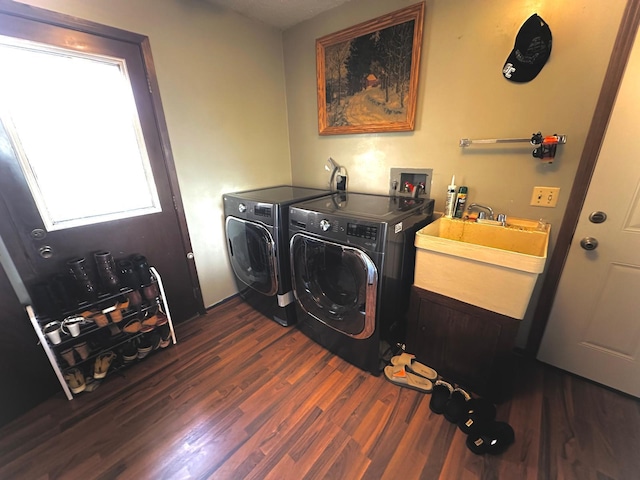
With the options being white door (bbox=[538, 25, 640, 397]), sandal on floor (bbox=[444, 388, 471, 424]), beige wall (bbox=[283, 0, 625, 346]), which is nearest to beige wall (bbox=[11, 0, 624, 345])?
beige wall (bbox=[283, 0, 625, 346])

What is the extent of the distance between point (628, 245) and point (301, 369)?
1887mm

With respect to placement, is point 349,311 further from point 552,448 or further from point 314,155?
point 314,155

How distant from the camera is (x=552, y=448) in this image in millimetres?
1197

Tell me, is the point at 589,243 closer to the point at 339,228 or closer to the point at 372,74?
the point at 339,228

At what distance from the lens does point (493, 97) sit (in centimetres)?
148

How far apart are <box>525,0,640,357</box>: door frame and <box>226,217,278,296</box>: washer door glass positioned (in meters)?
1.71

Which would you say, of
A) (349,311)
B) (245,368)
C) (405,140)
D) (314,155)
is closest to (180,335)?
(245,368)

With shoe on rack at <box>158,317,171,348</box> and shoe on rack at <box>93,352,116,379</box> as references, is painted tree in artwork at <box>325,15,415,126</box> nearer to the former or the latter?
shoe on rack at <box>158,317,171,348</box>

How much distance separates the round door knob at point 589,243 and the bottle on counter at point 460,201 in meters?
0.60

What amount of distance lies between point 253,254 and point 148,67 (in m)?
1.38

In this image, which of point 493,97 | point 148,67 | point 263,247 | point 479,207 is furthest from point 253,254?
point 493,97

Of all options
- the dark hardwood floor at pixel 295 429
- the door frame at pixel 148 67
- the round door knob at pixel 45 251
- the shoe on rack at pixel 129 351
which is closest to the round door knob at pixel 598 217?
the dark hardwood floor at pixel 295 429

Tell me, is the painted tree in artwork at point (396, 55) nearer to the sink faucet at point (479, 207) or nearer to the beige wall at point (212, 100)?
the sink faucet at point (479, 207)

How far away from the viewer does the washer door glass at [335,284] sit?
1.40m
